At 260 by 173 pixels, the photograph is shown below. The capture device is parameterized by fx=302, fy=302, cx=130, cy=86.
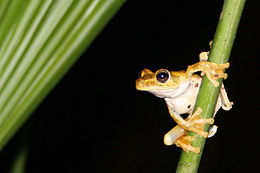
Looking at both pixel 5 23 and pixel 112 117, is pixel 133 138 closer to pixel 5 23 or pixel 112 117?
pixel 112 117

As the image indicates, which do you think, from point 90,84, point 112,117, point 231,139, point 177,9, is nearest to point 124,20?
point 177,9

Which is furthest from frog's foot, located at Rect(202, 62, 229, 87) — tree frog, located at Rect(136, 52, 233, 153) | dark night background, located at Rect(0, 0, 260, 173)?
dark night background, located at Rect(0, 0, 260, 173)

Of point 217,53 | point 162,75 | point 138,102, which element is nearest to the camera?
point 217,53

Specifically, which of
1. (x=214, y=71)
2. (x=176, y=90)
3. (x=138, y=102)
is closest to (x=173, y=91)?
(x=176, y=90)

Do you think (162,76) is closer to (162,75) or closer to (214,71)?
(162,75)

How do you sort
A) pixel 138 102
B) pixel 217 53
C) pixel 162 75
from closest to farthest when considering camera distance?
1. pixel 217 53
2. pixel 162 75
3. pixel 138 102

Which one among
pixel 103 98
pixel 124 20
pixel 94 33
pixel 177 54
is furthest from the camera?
pixel 103 98
